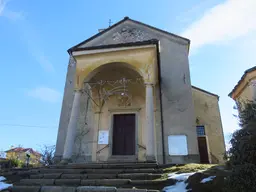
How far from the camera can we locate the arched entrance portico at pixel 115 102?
947 cm

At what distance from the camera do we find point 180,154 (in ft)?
30.6

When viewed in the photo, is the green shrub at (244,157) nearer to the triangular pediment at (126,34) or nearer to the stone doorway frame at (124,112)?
the stone doorway frame at (124,112)

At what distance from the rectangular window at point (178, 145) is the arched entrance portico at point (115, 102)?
1.39m

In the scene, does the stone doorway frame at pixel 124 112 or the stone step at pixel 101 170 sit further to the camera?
the stone doorway frame at pixel 124 112

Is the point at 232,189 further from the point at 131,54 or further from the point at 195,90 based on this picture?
the point at 195,90

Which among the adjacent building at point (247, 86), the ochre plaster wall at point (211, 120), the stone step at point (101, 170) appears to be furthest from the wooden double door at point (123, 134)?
the adjacent building at point (247, 86)

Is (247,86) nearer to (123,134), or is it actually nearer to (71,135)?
(123,134)

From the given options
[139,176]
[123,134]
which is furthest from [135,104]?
[139,176]

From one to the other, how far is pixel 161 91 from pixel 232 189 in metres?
7.37

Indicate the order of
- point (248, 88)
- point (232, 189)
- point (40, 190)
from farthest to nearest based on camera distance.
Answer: point (248, 88) → point (40, 190) → point (232, 189)

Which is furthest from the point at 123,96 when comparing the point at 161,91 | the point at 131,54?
the point at 131,54

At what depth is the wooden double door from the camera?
10641 mm

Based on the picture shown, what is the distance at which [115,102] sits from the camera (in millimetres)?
11703

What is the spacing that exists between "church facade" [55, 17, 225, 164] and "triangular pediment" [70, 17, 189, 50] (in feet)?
0.20
